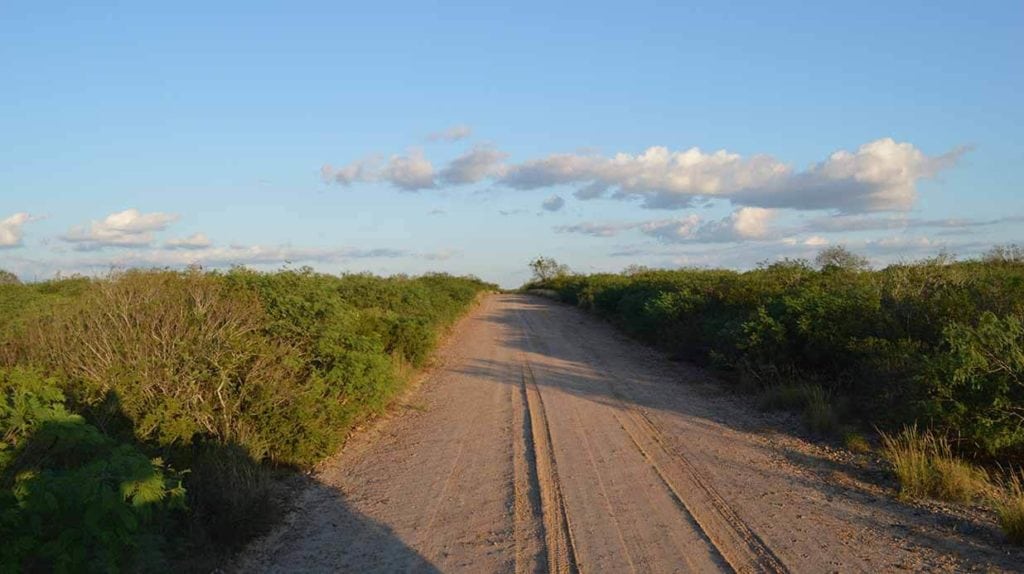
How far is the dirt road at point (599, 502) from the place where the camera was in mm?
6805

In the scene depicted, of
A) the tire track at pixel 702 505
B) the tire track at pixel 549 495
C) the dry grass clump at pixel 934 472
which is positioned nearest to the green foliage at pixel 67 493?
the tire track at pixel 549 495

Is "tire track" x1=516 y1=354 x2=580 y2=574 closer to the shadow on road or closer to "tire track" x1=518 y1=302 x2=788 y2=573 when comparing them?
"tire track" x1=518 y1=302 x2=788 y2=573

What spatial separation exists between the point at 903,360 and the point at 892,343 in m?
1.07

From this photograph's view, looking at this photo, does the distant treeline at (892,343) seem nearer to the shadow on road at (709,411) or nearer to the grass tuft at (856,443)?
the grass tuft at (856,443)

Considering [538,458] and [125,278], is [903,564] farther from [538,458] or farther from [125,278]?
[125,278]

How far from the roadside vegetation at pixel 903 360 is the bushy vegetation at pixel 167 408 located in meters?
7.06

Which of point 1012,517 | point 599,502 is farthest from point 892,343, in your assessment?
point 599,502

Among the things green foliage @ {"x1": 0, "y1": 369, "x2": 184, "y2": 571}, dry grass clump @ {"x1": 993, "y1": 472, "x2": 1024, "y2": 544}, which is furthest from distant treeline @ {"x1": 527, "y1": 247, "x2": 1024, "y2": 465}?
green foliage @ {"x1": 0, "y1": 369, "x2": 184, "y2": 571}

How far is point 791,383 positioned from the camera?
45.3ft

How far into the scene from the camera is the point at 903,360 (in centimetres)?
1126

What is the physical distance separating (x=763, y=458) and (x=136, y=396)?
7618mm

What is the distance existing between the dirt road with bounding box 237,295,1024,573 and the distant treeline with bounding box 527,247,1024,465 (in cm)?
133

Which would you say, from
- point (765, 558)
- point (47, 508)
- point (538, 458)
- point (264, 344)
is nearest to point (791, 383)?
point (538, 458)

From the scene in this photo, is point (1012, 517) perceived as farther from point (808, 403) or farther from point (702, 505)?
point (808, 403)
